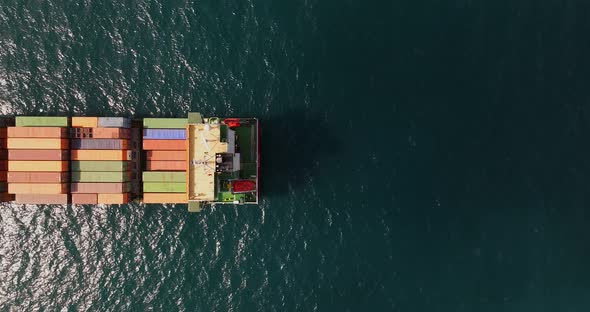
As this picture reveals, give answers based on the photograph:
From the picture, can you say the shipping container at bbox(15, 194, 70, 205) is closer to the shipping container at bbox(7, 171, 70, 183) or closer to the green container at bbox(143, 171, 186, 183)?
the shipping container at bbox(7, 171, 70, 183)

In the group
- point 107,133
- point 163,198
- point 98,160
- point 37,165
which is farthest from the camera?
point 163,198

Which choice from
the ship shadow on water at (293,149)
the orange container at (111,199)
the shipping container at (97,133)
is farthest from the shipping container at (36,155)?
the ship shadow on water at (293,149)

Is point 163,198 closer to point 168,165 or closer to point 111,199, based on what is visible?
point 168,165

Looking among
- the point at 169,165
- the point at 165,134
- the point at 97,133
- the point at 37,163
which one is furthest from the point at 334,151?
the point at 37,163

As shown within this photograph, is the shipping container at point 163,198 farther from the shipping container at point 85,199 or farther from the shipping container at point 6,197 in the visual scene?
the shipping container at point 6,197

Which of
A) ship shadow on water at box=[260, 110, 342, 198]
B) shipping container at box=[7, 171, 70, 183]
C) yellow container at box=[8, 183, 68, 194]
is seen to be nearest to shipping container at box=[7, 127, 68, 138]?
shipping container at box=[7, 171, 70, 183]

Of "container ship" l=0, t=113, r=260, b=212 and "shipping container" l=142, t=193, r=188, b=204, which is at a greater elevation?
"container ship" l=0, t=113, r=260, b=212

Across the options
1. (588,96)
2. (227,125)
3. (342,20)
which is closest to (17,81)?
(227,125)
